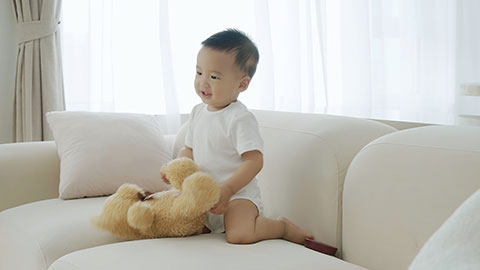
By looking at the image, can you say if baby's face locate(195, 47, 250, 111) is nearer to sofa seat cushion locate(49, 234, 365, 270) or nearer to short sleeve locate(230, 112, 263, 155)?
short sleeve locate(230, 112, 263, 155)

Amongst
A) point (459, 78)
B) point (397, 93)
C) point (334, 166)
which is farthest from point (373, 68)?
point (334, 166)

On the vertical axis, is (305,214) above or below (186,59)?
below

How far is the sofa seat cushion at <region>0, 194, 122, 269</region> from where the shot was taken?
5.18 ft

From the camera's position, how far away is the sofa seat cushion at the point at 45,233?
1.58 m

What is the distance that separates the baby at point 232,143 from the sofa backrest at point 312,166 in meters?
0.09

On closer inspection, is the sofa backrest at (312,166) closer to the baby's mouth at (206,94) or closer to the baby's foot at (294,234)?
the baby's foot at (294,234)

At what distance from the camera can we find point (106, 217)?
155 centimetres

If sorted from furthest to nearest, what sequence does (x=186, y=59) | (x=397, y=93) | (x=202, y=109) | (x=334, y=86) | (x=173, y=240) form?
1. (x=186, y=59)
2. (x=334, y=86)
3. (x=397, y=93)
4. (x=202, y=109)
5. (x=173, y=240)

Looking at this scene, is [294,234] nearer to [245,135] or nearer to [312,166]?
[312,166]

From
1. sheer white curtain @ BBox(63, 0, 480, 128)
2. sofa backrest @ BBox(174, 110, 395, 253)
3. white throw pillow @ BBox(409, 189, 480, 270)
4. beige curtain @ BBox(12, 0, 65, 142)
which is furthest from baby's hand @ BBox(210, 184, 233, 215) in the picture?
beige curtain @ BBox(12, 0, 65, 142)

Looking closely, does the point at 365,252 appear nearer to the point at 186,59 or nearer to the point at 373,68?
the point at 373,68

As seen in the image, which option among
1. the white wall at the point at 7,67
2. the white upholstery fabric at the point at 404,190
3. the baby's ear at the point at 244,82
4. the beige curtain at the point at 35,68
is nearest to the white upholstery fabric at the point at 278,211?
the white upholstery fabric at the point at 404,190

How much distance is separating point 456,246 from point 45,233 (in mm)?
1254

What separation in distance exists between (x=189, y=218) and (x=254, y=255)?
0.79ft
